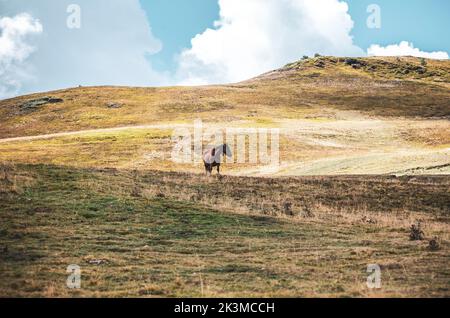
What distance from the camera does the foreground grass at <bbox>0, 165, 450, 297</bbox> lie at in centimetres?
1425

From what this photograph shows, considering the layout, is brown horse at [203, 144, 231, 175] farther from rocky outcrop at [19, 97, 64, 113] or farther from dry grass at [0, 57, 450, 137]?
rocky outcrop at [19, 97, 64, 113]

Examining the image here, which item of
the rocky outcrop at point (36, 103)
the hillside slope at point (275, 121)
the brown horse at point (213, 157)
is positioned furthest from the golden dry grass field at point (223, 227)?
the rocky outcrop at point (36, 103)

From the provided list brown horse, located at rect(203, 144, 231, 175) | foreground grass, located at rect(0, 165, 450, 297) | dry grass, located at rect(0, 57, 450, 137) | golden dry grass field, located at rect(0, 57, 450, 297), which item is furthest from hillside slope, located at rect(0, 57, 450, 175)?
foreground grass, located at rect(0, 165, 450, 297)

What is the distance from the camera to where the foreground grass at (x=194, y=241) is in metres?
14.2

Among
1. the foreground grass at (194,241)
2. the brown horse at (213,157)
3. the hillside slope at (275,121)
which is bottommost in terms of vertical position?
the foreground grass at (194,241)

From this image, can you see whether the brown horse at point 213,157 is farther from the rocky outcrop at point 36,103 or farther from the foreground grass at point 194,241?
the rocky outcrop at point 36,103

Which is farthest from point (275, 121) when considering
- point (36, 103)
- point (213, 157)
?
point (36, 103)

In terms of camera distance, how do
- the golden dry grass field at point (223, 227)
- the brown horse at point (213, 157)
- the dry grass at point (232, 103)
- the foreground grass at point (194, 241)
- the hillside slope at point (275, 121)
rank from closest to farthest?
the foreground grass at point (194, 241), the golden dry grass field at point (223, 227), the brown horse at point (213, 157), the hillside slope at point (275, 121), the dry grass at point (232, 103)

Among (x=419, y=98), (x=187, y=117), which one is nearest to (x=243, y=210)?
(x=187, y=117)

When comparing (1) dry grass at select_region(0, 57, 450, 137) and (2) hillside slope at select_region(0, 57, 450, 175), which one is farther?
(1) dry grass at select_region(0, 57, 450, 137)

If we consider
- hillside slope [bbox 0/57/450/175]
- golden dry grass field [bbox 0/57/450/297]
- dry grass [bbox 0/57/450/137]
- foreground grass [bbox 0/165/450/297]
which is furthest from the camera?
dry grass [bbox 0/57/450/137]

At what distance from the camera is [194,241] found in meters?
20.5

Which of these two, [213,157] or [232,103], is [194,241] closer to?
[213,157]
